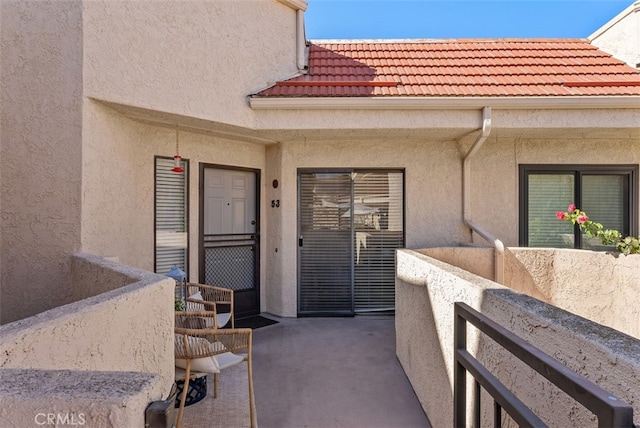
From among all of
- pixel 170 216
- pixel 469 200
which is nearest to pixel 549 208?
pixel 469 200

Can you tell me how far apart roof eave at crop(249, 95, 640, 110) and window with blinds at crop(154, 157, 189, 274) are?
192cm

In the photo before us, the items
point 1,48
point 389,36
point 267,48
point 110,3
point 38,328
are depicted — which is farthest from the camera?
point 389,36

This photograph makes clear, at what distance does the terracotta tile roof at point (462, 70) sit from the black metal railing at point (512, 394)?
455 centimetres

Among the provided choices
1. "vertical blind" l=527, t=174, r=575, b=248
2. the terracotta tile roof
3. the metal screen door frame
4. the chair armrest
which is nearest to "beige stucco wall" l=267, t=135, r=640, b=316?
"vertical blind" l=527, t=174, r=575, b=248

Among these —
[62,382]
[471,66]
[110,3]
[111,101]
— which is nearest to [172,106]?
[111,101]

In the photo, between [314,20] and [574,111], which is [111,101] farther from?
[574,111]

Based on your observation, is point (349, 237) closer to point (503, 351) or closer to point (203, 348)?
point (203, 348)

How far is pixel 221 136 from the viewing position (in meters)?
6.58

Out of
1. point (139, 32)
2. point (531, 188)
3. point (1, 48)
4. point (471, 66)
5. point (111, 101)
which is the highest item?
point (471, 66)

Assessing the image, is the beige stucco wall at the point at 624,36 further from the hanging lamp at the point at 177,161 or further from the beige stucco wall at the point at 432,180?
the hanging lamp at the point at 177,161

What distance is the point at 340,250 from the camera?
23.2 feet

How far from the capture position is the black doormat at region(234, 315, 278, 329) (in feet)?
21.4

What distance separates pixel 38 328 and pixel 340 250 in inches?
223

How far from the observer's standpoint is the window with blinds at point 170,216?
607 cm
